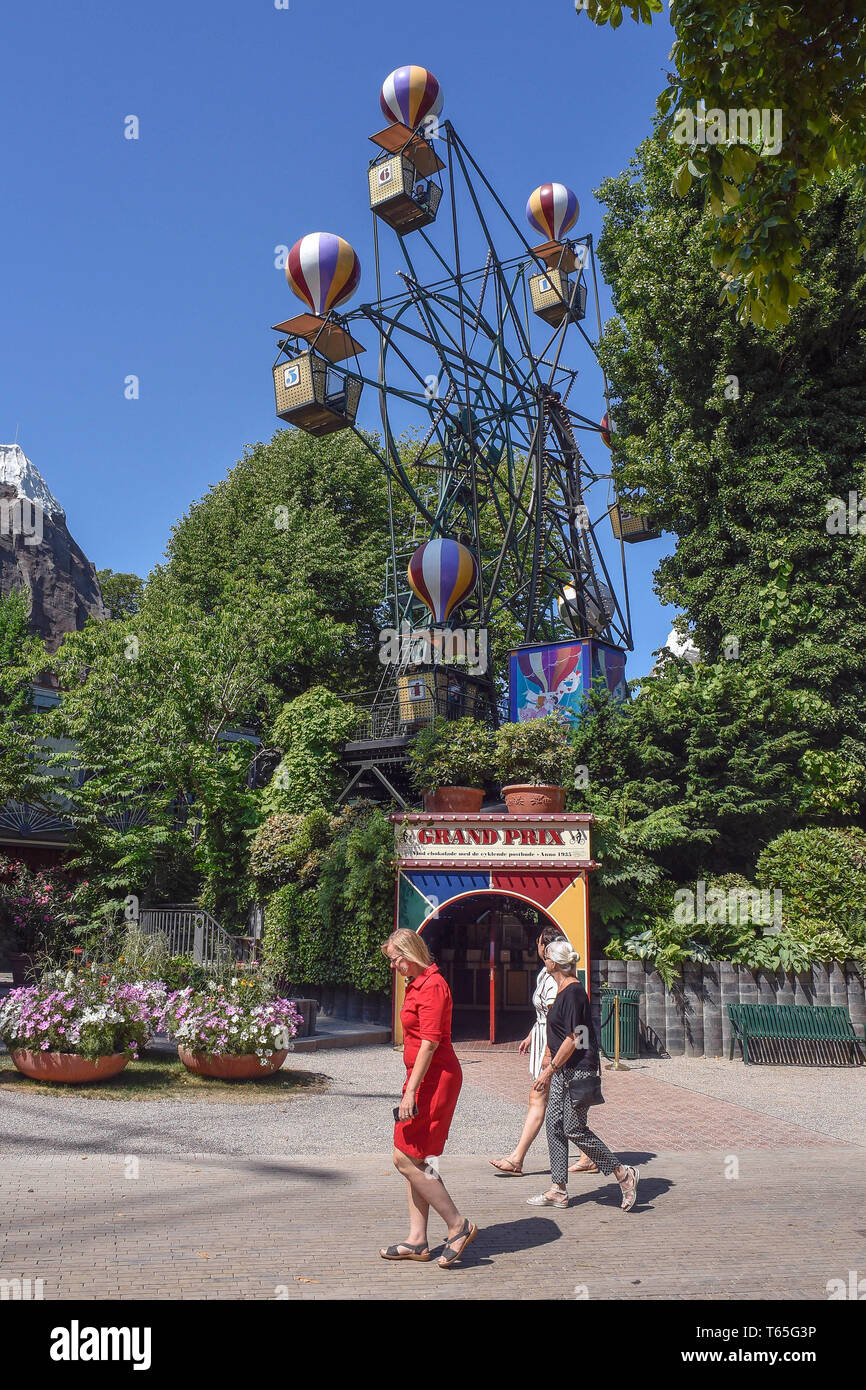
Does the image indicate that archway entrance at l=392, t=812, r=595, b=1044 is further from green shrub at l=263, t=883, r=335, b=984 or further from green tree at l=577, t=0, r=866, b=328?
green tree at l=577, t=0, r=866, b=328

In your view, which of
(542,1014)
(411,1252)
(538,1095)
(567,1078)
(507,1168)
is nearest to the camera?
(411,1252)

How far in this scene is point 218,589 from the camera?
35719mm

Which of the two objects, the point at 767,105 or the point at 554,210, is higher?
the point at 554,210

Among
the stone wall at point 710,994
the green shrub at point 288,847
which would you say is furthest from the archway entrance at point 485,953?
the stone wall at point 710,994

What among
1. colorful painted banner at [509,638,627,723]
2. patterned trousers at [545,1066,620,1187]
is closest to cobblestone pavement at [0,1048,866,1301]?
patterned trousers at [545,1066,620,1187]

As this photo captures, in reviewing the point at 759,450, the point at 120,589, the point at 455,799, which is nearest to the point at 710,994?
the point at 455,799

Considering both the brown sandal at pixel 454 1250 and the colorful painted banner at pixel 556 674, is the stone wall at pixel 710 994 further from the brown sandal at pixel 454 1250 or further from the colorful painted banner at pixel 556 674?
the brown sandal at pixel 454 1250

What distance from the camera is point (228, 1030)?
11.6 meters

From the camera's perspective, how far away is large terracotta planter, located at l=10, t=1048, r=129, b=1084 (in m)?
10.8

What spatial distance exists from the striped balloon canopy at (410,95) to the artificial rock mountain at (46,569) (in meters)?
30.6

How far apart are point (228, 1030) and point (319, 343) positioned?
59.4ft

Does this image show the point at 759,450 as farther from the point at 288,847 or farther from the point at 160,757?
the point at 160,757
